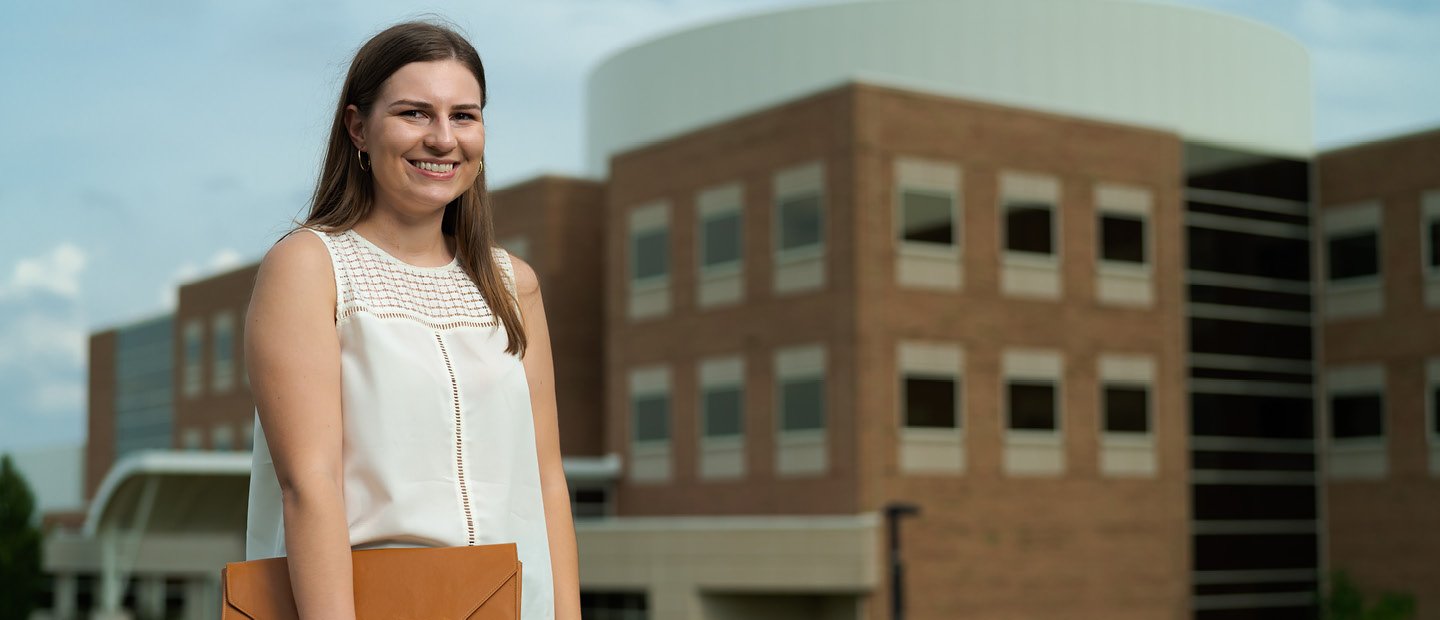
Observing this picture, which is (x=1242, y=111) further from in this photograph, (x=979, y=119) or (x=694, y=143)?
Answer: (x=694, y=143)

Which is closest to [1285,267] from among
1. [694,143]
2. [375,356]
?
[694,143]

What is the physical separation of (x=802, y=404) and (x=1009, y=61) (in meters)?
13.3

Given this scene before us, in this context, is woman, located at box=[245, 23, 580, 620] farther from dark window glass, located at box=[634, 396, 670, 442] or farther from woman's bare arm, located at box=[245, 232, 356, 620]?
dark window glass, located at box=[634, 396, 670, 442]

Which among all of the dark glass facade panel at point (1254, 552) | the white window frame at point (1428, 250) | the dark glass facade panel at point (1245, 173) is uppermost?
the dark glass facade panel at point (1245, 173)

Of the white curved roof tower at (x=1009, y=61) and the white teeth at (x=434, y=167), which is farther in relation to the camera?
the white curved roof tower at (x=1009, y=61)

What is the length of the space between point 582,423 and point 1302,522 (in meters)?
19.1

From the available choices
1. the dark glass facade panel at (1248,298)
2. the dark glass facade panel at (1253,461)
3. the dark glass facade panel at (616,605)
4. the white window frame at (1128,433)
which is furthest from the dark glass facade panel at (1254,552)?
the dark glass facade panel at (616,605)

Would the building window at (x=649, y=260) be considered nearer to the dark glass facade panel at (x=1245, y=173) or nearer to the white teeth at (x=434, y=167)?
the dark glass facade panel at (x=1245, y=173)

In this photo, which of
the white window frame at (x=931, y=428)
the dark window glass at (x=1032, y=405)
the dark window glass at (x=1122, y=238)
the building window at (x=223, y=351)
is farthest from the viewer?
the building window at (x=223, y=351)

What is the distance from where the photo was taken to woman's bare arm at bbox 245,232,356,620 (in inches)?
95.7

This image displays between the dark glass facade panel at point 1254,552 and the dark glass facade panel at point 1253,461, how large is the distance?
5.49 ft

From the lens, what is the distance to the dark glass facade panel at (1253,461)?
130ft

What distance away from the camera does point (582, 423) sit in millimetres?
45531

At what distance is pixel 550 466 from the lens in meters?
2.89
